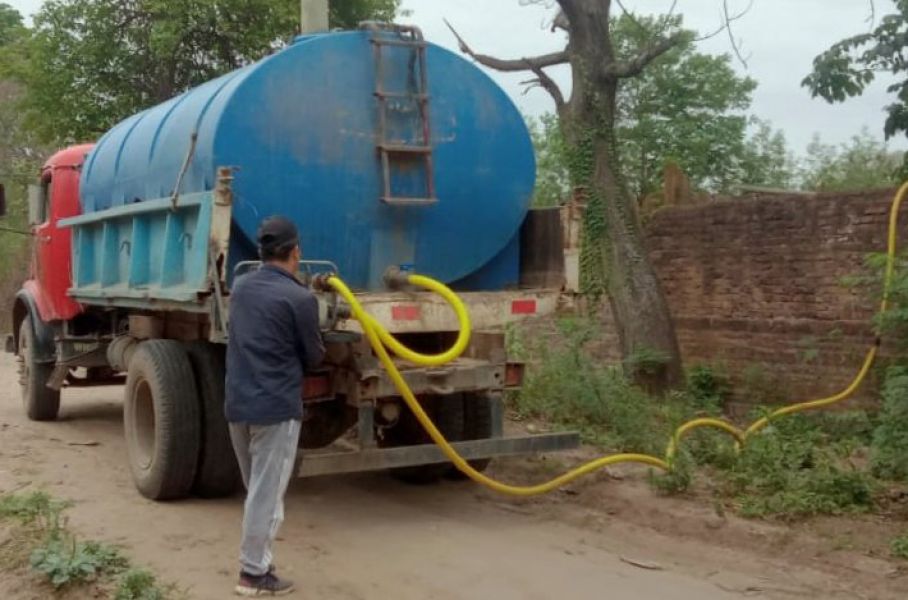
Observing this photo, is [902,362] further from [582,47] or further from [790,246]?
[582,47]

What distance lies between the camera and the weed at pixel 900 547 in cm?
534

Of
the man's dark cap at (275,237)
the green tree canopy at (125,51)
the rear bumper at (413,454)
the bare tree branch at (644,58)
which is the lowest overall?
the rear bumper at (413,454)

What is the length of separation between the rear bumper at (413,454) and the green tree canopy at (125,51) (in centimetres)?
1128

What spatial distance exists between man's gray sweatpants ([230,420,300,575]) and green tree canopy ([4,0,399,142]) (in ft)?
39.5

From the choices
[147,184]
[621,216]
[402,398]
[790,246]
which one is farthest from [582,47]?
[402,398]

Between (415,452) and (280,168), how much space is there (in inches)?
69.0

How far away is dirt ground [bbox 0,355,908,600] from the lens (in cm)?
501

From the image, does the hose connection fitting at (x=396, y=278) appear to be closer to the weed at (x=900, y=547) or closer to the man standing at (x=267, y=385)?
the man standing at (x=267, y=385)

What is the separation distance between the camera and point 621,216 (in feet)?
34.0

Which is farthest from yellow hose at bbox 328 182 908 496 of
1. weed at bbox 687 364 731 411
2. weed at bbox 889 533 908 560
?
weed at bbox 687 364 731 411

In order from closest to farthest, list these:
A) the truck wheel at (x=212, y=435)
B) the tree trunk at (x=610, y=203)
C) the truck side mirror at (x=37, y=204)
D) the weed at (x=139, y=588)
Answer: the weed at (x=139, y=588)
the truck wheel at (x=212, y=435)
the truck side mirror at (x=37, y=204)
the tree trunk at (x=610, y=203)

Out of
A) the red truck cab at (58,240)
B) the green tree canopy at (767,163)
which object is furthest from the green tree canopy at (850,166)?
the red truck cab at (58,240)

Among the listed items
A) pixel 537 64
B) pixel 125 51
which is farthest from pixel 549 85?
pixel 125 51

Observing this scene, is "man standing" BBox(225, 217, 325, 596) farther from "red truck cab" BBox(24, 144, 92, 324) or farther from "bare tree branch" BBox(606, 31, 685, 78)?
"bare tree branch" BBox(606, 31, 685, 78)
